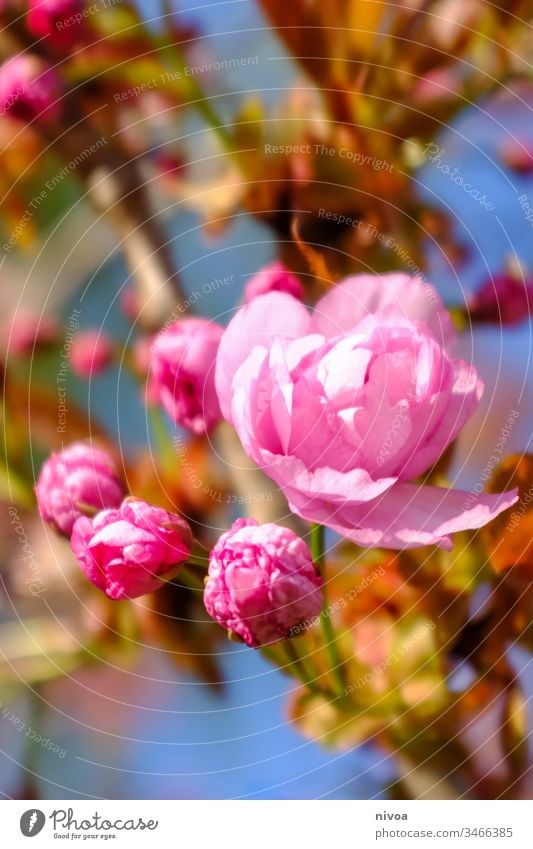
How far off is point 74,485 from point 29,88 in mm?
183

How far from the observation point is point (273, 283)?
39 centimetres

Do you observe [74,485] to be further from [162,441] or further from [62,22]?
[62,22]

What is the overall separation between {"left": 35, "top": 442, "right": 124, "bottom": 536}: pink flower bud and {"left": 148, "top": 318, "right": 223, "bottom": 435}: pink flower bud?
37mm

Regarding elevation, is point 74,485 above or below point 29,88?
below

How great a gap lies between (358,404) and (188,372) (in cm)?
8

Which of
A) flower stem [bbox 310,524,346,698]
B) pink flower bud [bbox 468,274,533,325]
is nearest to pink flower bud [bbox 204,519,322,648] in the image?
flower stem [bbox 310,524,346,698]

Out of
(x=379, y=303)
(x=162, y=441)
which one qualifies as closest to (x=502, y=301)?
(x=379, y=303)

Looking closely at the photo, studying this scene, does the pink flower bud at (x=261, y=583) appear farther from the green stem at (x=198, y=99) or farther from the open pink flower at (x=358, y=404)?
the green stem at (x=198, y=99)

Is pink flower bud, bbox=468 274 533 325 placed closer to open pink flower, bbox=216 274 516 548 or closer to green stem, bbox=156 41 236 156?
open pink flower, bbox=216 274 516 548

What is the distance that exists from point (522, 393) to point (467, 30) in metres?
0.16

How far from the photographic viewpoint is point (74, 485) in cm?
39

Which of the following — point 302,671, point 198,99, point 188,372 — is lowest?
point 302,671

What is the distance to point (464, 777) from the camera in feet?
1.28

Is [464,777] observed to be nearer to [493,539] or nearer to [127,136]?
[493,539]
